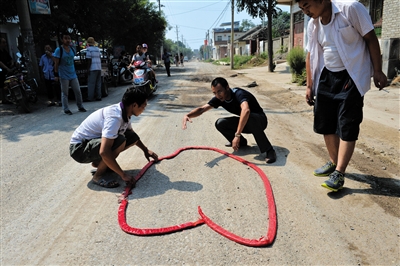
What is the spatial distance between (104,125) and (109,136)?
0.14m

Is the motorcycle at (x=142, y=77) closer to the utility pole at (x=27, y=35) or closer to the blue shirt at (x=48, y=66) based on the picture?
the blue shirt at (x=48, y=66)

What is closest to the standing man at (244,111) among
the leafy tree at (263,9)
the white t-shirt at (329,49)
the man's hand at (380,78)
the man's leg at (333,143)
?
the man's leg at (333,143)

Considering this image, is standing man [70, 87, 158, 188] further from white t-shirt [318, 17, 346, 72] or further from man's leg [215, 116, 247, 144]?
white t-shirt [318, 17, 346, 72]

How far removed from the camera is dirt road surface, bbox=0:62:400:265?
226 centimetres

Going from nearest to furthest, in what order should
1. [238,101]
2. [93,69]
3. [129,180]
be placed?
1. [129,180]
2. [238,101]
3. [93,69]

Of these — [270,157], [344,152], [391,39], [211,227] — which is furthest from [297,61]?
[211,227]

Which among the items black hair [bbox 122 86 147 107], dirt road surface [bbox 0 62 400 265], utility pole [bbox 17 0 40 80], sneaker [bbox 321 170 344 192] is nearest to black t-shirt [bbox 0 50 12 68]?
utility pole [bbox 17 0 40 80]

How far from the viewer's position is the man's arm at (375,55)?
276 centimetres

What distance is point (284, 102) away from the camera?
8.66 metres

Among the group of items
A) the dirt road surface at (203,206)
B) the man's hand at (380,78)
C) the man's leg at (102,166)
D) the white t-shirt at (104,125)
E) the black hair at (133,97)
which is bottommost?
the dirt road surface at (203,206)

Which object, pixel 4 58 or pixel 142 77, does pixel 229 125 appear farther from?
pixel 4 58

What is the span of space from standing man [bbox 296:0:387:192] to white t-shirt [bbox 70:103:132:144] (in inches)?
78.9

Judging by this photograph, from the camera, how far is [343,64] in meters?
2.92

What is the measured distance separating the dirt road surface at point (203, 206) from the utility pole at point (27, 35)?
14.7 ft
